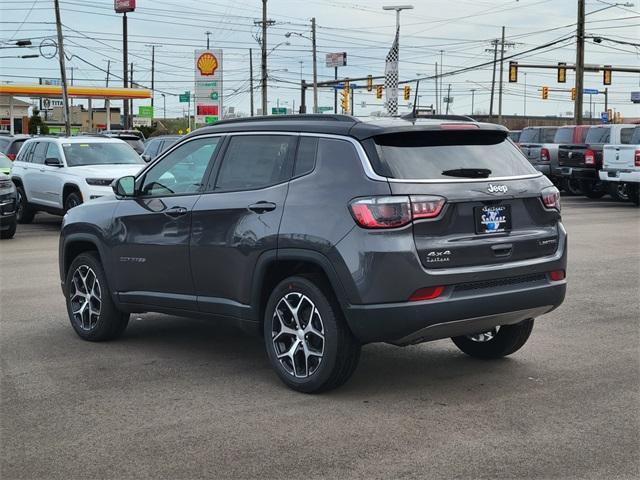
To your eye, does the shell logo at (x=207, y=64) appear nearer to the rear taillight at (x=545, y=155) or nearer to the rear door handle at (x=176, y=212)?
the rear taillight at (x=545, y=155)

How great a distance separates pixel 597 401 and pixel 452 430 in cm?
117

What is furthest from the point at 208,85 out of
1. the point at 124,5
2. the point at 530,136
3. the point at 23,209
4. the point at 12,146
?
the point at 124,5

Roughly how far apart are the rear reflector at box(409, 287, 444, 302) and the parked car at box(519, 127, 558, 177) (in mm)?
22316

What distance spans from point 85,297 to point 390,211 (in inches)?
133

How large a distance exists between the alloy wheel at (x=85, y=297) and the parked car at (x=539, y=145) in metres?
21.0

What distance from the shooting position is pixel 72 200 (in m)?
18.0

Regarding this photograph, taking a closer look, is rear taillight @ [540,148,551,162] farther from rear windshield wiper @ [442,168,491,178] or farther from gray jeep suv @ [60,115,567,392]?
rear windshield wiper @ [442,168,491,178]

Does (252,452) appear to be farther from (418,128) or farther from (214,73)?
(214,73)

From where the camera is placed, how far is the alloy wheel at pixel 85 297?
7.79m

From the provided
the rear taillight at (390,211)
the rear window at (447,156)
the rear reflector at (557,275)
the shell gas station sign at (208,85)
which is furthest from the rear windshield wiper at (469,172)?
the shell gas station sign at (208,85)

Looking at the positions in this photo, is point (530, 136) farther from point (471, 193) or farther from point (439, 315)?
point (439, 315)

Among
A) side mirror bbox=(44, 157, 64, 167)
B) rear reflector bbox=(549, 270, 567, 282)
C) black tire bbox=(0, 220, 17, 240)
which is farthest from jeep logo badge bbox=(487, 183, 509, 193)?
side mirror bbox=(44, 157, 64, 167)

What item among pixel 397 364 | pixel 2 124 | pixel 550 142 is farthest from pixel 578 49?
pixel 2 124

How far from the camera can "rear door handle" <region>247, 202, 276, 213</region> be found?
245 inches
